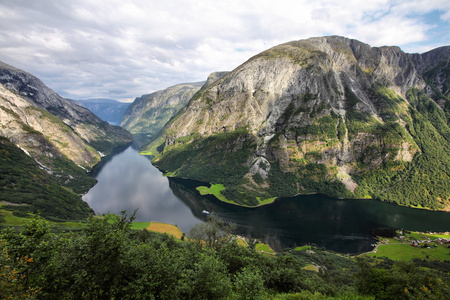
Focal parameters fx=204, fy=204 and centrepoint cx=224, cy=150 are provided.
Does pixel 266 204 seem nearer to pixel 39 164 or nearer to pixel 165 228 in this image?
pixel 165 228

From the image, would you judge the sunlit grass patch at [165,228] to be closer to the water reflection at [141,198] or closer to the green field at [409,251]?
the water reflection at [141,198]

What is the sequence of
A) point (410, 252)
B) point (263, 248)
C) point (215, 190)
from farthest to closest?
point (215, 190) < point (410, 252) < point (263, 248)

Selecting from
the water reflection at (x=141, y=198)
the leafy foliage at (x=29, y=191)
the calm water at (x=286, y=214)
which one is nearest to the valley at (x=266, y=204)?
the leafy foliage at (x=29, y=191)

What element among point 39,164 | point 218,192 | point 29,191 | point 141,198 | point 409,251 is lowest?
point 409,251

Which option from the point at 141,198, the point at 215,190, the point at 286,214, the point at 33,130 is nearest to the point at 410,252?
the point at 286,214

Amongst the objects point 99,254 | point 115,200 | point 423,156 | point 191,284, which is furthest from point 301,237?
point 423,156

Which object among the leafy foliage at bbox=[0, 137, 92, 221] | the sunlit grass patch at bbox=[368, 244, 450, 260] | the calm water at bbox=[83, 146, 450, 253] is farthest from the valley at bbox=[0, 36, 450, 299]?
the calm water at bbox=[83, 146, 450, 253]

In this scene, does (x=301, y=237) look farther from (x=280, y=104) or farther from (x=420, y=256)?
(x=280, y=104)

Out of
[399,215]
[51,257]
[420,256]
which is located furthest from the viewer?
[399,215]
